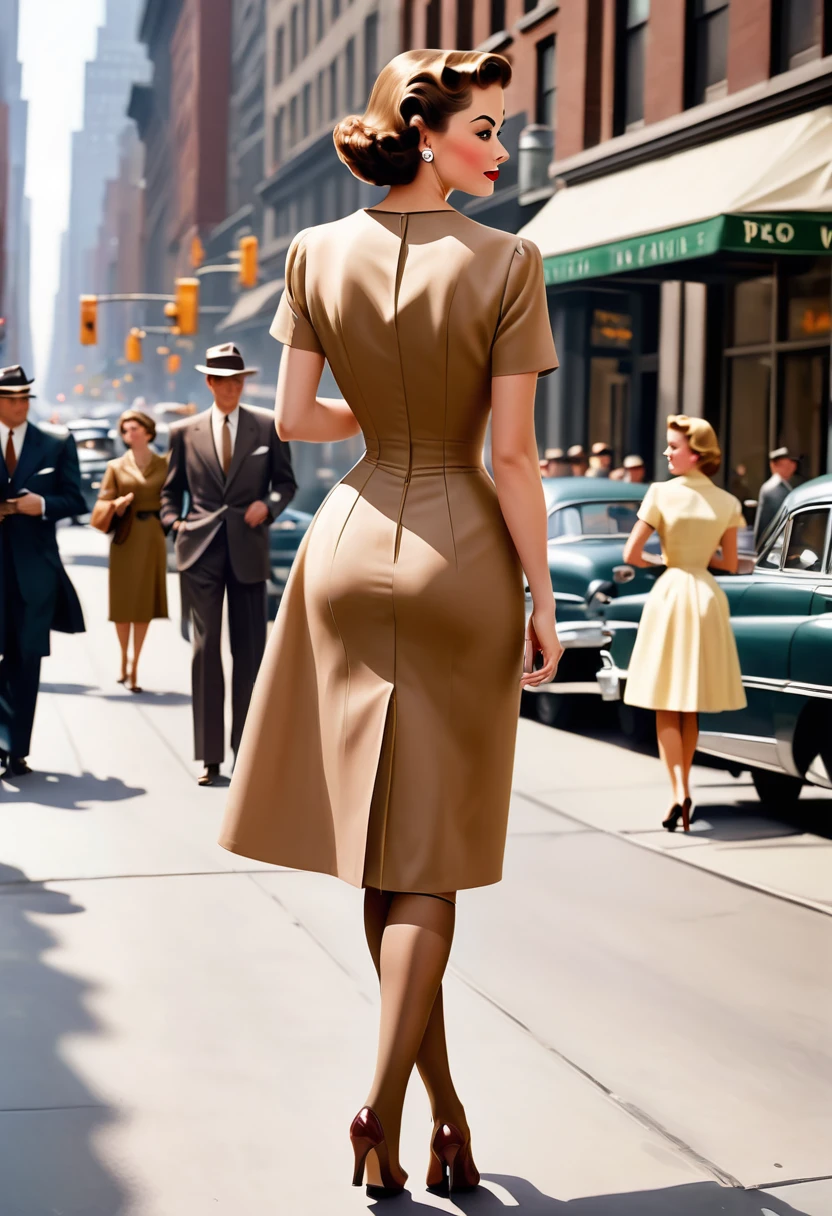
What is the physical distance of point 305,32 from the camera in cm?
5769

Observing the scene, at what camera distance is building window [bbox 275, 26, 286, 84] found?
202 ft

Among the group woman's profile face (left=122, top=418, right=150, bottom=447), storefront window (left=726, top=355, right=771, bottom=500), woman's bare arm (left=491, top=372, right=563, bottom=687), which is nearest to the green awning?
storefront window (left=726, top=355, right=771, bottom=500)

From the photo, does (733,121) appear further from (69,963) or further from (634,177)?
(69,963)

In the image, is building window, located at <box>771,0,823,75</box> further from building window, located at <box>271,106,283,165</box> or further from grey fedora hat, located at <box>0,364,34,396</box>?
building window, located at <box>271,106,283,165</box>

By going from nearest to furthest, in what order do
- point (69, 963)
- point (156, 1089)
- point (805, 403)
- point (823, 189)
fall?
1. point (156, 1089)
2. point (69, 963)
3. point (823, 189)
4. point (805, 403)

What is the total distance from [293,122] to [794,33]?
4333 cm

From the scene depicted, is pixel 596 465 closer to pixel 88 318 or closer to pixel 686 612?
pixel 686 612

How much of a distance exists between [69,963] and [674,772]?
3.39 meters

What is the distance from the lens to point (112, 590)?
12.8 meters

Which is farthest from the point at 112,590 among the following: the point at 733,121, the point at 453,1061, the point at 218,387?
the point at 733,121

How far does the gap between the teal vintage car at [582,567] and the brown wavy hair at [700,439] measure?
2.54 metres

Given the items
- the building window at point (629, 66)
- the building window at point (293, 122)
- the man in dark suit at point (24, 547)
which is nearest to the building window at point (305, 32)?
the building window at point (293, 122)

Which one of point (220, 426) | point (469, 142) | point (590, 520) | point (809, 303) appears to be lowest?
point (590, 520)

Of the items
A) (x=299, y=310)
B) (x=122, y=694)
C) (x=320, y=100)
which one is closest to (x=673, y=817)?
(x=299, y=310)
